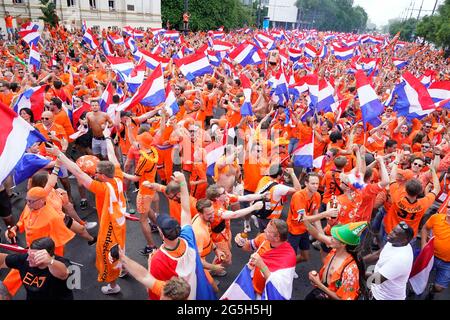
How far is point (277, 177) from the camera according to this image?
5105 mm

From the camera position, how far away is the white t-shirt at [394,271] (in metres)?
3.22

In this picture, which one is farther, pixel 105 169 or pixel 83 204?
pixel 83 204

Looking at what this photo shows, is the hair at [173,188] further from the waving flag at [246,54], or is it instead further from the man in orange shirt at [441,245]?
the waving flag at [246,54]

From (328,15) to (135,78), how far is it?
120721 millimetres

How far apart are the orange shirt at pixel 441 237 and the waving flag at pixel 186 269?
2.94 m

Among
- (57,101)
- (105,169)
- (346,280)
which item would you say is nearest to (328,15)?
(57,101)

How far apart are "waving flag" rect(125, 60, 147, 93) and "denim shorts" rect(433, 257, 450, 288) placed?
6735 mm

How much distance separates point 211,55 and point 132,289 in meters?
10.2

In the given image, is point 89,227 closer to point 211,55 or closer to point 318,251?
point 318,251

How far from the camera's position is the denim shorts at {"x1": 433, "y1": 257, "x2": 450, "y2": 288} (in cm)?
420

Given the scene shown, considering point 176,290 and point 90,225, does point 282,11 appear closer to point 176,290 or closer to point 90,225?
point 90,225

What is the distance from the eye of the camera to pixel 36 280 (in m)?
3.04

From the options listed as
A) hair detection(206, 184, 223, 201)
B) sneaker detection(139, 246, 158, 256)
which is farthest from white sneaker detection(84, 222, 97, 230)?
hair detection(206, 184, 223, 201)

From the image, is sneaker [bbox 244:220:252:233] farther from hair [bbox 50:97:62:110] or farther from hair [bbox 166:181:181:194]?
hair [bbox 50:97:62:110]
